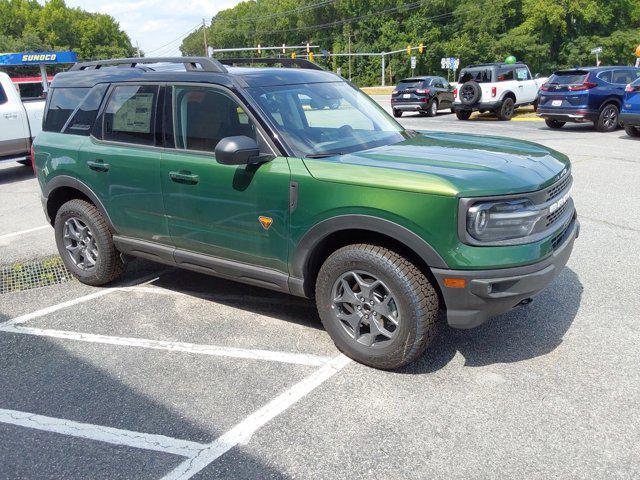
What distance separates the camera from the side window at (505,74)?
19438 millimetres

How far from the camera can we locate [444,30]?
252 ft

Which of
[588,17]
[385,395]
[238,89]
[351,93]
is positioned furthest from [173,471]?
[588,17]

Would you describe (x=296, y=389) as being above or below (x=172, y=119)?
below

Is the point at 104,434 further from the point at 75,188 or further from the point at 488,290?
the point at 75,188

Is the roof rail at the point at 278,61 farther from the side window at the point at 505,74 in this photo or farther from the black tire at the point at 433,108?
the black tire at the point at 433,108

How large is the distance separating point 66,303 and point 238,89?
2447 mm

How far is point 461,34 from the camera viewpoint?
71.4 m

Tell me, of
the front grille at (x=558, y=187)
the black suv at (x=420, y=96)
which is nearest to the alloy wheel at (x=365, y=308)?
the front grille at (x=558, y=187)

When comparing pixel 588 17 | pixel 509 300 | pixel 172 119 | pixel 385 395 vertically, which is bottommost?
pixel 385 395

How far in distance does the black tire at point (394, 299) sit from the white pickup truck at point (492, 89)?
17231mm

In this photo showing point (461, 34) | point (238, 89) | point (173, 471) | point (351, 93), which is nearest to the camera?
point (173, 471)

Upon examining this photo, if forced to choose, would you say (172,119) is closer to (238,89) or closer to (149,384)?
(238,89)

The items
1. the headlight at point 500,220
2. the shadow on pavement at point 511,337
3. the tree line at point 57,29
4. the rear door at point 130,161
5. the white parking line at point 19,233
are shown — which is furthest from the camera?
the tree line at point 57,29

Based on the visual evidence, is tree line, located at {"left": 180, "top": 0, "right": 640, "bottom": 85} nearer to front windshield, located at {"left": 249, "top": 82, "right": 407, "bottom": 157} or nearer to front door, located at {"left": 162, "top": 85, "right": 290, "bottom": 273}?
front windshield, located at {"left": 249, "top": 82, "right": 407, "bottom": 157}
